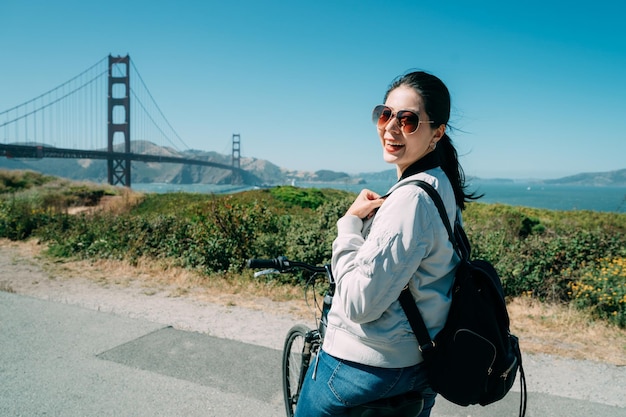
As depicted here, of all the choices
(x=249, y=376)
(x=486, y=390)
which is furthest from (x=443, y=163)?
(x=249, y=376)

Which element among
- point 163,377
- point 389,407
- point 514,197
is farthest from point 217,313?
point 514,197

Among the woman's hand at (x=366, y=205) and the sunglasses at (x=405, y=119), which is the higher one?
the sunglasses at (x=405, y=119)

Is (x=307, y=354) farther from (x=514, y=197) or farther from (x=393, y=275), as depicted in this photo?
(x=514, y=197)

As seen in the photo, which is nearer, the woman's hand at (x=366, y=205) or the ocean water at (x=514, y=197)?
the woman's hand at (x=366, y=205)

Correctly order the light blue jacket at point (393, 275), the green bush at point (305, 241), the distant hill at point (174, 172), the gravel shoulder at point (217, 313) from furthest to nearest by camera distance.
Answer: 1. the distant hill at point (174, 172)
2. the green bush at point (305, 241)
3. the gravel shoulder at point (217, 313)
4. the light blue jacket at point (393, 275)

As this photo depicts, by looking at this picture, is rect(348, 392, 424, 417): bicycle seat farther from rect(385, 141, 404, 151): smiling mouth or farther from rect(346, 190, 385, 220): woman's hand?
rect(385, 141, 404, 151): smiling mouth

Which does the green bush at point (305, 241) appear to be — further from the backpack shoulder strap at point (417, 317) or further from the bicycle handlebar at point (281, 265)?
the backpack shoulder strap at point (417, 317)

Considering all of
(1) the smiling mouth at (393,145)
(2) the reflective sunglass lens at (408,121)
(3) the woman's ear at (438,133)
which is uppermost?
(2) the reflective sunglass lens at (408,121)

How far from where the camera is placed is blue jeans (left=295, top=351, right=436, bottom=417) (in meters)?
1.34

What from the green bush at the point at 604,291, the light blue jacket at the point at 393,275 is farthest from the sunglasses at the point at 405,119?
the green bush at the point at 604,291

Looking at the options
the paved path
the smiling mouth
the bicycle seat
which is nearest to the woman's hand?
the smiling mouth

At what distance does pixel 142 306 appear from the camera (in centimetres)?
526

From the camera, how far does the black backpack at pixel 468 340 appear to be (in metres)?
1.27

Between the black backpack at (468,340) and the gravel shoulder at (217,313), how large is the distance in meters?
2.21
